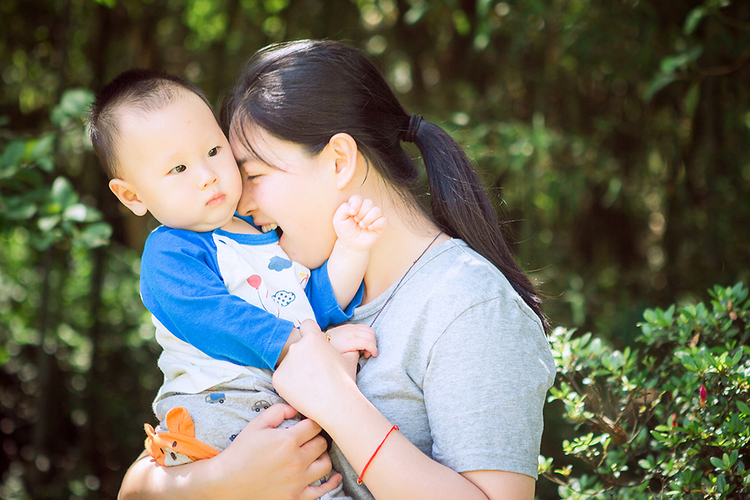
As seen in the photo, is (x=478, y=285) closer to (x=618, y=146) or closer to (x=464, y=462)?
(x=464, y=462)

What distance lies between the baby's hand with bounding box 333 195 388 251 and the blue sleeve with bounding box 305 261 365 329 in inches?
4.6

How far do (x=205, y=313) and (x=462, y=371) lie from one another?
54cm

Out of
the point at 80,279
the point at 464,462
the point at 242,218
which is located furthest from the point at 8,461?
the point at 464,462

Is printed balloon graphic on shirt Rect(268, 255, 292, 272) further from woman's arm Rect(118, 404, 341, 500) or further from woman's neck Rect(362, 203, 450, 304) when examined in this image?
woman's arm Rect(118, 404, 341, 500)

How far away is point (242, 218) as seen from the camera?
59.9 inches

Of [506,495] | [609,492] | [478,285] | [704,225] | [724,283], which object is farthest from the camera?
[704,225]

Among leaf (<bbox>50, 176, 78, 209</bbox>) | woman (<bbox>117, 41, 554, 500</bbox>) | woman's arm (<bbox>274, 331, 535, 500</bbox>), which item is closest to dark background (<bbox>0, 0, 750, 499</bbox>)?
leaf (<bbox>50, 176, 78, 209</bbox>)

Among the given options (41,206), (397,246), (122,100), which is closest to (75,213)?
(41,206)

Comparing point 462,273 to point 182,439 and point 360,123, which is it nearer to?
point 360,123

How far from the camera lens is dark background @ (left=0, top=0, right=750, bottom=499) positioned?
9.41ft

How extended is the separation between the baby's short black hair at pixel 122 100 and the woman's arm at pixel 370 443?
66cm

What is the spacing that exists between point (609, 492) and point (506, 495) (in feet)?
1.74

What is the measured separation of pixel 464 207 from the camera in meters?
1.45

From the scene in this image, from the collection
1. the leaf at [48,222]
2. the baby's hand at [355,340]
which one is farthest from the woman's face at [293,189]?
the leaf at [48,222]
